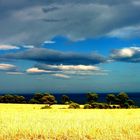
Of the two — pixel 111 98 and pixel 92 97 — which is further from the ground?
pixel 92 97

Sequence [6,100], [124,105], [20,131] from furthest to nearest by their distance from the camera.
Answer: [6,100]
[124,105]
[20,131]

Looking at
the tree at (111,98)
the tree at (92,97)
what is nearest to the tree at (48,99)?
the tree at (92,97)

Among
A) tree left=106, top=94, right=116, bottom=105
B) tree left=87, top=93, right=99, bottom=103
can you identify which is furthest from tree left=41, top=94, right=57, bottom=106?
tree left=106, top=94, right=116, bottom=105

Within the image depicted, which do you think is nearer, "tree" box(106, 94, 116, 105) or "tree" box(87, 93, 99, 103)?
"tree" box(106, 94, 116, 105)

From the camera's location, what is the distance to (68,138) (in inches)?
789

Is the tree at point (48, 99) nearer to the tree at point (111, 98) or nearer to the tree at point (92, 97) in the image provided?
the tree at point (92, 97)

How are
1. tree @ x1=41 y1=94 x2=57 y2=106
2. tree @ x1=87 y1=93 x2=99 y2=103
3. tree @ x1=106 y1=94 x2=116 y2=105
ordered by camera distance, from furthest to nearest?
tree @ x1=87 y1=93 x2=99 y2=103, tree @ x1=106 y1=94 x2=116 y2=105, tree @ x1=41 y1=94 x2=57 y2=106

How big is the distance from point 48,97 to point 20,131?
10347cm

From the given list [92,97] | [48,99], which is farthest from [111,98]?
[48,99]

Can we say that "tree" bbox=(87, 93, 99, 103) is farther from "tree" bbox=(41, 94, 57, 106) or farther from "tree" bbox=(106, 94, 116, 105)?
"tree" bbox=(41, 94, 57, 106)

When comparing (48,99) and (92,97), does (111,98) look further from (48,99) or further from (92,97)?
(48,99)

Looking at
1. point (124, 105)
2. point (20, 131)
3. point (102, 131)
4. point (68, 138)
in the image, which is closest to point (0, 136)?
point (20, 131)

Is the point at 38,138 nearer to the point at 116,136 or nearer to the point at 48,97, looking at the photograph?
the point at 116,136

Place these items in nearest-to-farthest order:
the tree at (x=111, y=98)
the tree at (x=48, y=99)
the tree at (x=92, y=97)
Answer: the tree at (x=48, y=99)
the tree at (x=111, y=98)
the tree at (x=92, y=97)
